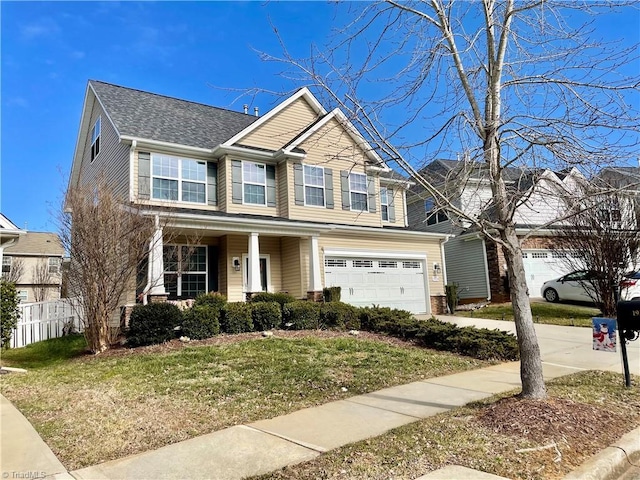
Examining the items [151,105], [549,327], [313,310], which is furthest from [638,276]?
[151,105]

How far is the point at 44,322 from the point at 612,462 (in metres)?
14.7

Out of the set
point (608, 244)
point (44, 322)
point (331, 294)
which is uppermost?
point (608, 244)

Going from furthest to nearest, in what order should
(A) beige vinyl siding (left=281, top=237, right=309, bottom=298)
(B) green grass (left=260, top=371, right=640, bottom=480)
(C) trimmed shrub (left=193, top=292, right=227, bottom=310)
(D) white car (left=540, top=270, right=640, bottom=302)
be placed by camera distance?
(A) beige vinyl siding (left=281, top=237, right=309, bottom=298) < (D) white car (left=540, top=270, right=640, bottom=302) < (C) trimmed shrub (left=193, top=292, right=227, bottom=310) < (B) green grass (left=260, top=371, right=640, bottom=480)

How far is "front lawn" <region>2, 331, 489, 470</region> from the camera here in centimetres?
481

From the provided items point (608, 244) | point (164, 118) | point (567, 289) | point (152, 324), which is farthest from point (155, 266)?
point (567, 289)

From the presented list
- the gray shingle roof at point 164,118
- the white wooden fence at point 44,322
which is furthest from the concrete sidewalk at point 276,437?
the gray shingle roof at point 164,118

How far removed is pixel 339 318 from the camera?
40.7 feet

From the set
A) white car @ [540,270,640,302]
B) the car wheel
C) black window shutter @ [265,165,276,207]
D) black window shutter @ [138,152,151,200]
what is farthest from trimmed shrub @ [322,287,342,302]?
the car wheel

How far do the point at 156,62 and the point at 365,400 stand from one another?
27.8ft

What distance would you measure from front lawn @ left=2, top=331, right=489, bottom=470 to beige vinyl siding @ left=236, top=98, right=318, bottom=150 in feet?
29.4

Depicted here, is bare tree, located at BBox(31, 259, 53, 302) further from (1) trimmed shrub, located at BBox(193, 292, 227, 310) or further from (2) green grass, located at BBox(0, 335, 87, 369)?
(1) trimmed shrub, located at BBox(193, 292, 227, 310)

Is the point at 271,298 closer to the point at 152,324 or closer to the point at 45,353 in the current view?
the point at 152,324

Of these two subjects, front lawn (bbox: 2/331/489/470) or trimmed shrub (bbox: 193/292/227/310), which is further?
trimmed shrub (bbox: 193/292/227/310)

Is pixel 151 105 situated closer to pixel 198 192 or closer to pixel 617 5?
pixel 198 192
